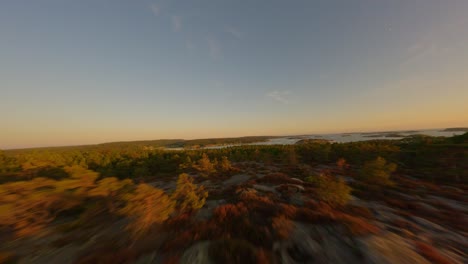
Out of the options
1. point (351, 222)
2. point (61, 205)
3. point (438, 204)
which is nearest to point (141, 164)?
point (61, 205)

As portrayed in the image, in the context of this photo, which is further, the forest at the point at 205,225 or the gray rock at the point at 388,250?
the forest at the point at 205,225

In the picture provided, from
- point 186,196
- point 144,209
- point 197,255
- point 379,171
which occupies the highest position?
point 144,209

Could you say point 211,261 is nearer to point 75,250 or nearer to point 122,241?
point 122,241

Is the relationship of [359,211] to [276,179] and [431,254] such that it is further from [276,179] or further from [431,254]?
[276,179]

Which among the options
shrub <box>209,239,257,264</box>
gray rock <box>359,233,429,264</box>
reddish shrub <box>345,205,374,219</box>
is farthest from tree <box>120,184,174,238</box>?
reddish shrub <box>345,205,374,219</box>

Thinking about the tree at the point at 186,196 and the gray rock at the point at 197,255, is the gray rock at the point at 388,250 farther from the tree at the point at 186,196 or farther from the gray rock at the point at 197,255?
the tree at the point at 186,196

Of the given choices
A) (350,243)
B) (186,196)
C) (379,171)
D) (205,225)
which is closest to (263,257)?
(205,225)

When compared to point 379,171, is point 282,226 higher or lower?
lower

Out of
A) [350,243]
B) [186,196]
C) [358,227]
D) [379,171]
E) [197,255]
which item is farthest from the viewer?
[379,171]

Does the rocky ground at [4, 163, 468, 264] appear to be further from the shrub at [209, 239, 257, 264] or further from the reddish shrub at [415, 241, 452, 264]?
the shrub at [209, 239, 257, 264]

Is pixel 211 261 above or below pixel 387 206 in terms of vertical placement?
above

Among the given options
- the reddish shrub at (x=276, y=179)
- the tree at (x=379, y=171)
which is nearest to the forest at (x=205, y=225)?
the tree at (x=379, y=171)
